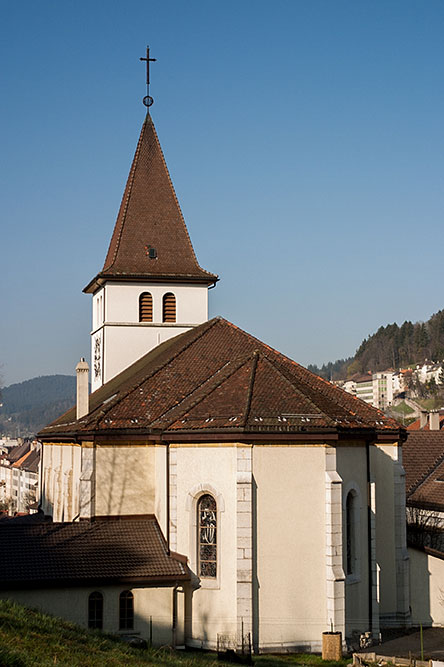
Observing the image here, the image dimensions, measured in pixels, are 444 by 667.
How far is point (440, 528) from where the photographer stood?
34.5 metres

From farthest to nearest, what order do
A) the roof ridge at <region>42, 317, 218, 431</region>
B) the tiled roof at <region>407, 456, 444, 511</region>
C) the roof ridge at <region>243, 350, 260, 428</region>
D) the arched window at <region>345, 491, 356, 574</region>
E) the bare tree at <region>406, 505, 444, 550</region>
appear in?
the tiled roof at <region>407, 456, 444, 511</region> < the bare tree at <region>406, 505, 444, 550</region> < the roof ridge at <region>42, 317, 218, 431</region> < the arched window at <region>345, 491, 356, 574</region> < the roof ridge at <region>243, 350, 260, 428</region>

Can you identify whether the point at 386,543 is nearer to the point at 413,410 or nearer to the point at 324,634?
the point at 324,634

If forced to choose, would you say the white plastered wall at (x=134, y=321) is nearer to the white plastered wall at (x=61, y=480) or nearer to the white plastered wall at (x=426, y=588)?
the white plastered wall at (x=61, y=480)

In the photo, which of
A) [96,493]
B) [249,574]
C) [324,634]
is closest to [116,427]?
[96,493]

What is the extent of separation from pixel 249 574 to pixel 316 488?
9.27 ft

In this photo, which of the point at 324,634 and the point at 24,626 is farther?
the point at 324,634

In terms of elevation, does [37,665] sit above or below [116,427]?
below

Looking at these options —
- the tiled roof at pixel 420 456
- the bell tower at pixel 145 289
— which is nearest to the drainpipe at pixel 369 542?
the tiled roof at pixel 420 456

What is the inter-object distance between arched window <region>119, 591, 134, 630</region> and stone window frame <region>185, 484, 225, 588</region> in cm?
181

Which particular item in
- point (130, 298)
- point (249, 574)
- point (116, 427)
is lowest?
point (249, 574)

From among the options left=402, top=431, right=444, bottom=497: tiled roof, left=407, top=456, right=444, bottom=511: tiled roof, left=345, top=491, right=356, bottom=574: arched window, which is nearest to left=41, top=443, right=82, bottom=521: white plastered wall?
left=345, top=491, right=356, bottom=574: arched window

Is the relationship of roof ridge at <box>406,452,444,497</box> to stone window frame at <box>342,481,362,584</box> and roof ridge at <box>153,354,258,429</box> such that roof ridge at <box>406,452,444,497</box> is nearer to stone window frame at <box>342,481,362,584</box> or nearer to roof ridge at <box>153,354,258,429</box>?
roof ridge at <box>153,354,258,429</box>

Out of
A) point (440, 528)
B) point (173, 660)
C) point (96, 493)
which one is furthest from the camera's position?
point (440, 528)

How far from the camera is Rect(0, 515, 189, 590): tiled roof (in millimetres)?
22953
